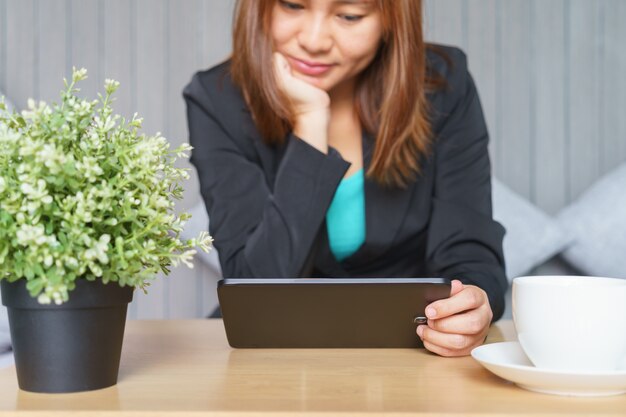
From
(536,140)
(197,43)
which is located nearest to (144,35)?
(197,43)

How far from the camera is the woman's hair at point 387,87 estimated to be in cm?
152

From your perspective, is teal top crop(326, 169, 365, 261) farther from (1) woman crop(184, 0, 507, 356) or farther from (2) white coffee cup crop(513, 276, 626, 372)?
(2) white coffee cup crop(513, 276, 626, 372)

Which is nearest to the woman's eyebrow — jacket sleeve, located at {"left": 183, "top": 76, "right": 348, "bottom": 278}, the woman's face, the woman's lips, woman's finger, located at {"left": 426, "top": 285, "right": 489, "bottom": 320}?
the woman's face

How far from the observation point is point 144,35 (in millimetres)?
2502

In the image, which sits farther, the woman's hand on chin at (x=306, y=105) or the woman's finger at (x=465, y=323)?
the woman's hand on chin at (x=306, y=105)

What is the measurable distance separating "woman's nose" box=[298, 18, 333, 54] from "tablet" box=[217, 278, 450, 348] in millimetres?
717

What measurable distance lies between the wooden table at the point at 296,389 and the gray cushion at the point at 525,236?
146 centimetres

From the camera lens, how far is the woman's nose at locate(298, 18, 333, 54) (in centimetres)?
146

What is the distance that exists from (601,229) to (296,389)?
5.96ft

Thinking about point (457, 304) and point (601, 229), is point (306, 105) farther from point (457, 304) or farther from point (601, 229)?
point (601, 229)

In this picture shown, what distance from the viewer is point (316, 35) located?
1.47 meters

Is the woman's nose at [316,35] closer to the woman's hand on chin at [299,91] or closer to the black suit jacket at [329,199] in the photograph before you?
the woman's hand on chin at [299,91]

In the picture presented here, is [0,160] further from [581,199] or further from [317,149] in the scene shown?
[581,199]

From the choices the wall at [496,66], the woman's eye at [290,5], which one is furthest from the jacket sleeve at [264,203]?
the wall at [496,66]
